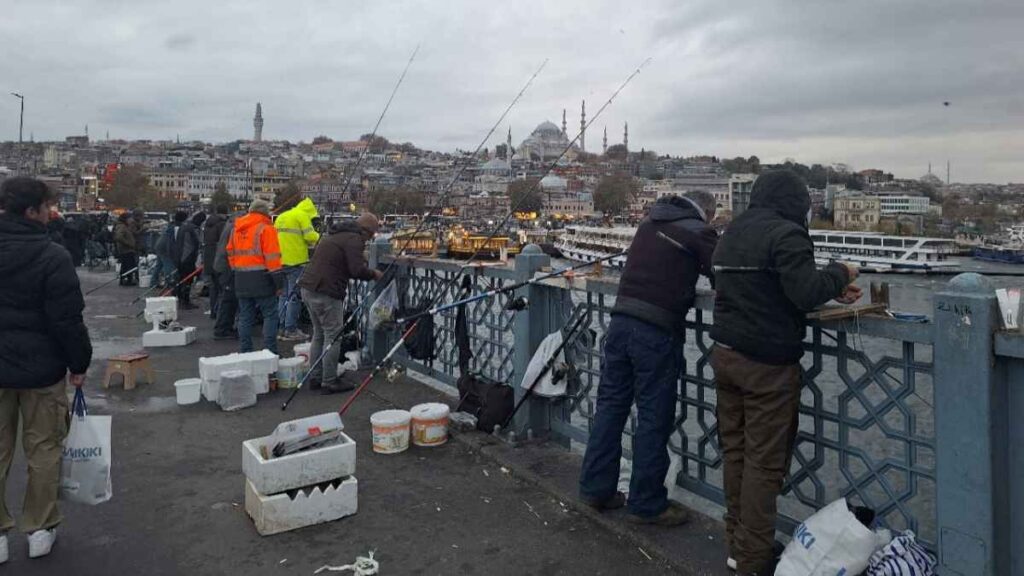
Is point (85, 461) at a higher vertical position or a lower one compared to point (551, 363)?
lower

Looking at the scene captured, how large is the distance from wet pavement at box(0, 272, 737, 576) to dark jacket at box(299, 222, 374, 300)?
1.41 metres

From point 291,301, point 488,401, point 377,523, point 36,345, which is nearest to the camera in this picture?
point 36,345

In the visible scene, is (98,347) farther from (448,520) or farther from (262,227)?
(448,520)

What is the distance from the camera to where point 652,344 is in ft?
11.4

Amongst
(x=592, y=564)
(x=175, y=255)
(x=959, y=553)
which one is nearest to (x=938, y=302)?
(x=959, y=553)

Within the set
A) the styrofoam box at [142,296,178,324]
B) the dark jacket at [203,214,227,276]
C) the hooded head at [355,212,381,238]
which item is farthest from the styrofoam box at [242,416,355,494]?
the dark jacket at [203,214,227,276]

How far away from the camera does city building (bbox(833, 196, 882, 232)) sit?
61094mm

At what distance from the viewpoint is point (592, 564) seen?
3266 millimetres

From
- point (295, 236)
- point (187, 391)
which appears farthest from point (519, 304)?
point (295, 236)

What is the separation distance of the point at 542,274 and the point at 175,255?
30.3 ft

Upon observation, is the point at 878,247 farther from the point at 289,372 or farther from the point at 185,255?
the point at 289,372

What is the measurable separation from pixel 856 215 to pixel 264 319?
64309mm

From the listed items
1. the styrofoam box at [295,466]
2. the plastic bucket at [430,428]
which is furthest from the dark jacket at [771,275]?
→ the plastic bucket at [430,428]

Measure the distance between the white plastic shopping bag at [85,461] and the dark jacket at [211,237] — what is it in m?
6.94
